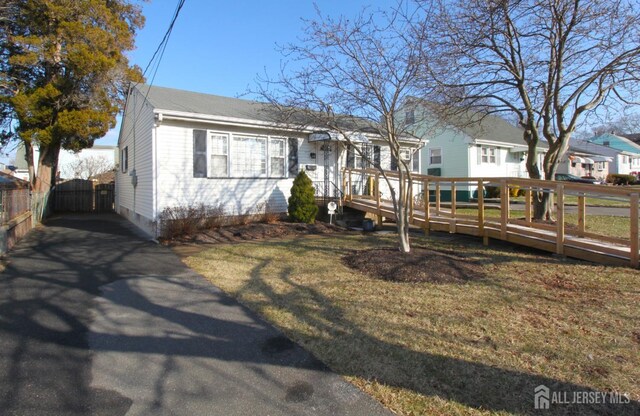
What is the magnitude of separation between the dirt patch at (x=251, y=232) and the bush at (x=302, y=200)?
342mm

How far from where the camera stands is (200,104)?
42.3 feet

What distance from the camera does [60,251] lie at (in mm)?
8812

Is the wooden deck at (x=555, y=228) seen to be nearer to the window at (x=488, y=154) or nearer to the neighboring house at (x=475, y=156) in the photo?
the neighboring house at (x=475, y=156)

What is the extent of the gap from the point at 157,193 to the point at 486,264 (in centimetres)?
838

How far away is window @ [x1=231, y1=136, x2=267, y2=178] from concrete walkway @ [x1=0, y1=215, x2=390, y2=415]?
243 inches

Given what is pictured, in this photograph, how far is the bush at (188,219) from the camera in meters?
10.5

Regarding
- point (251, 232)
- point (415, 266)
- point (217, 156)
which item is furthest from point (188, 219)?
point (415, 266)

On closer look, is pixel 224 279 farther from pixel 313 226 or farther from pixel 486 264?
pixel 313 226

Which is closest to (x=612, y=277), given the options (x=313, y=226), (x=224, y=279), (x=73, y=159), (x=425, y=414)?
(x=425, y=414)

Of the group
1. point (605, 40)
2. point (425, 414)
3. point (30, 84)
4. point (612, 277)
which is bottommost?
point (425, 414)

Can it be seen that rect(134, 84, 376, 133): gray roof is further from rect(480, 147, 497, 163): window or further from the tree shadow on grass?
rect(480, 147, 497, 163): window

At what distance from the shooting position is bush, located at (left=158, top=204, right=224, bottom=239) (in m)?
10.5

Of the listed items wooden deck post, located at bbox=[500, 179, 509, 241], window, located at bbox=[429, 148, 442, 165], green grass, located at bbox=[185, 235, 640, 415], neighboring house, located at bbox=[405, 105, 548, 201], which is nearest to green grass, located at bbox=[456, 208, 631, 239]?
wooden deck post, located at bbox=[500, 179, 509, 241]

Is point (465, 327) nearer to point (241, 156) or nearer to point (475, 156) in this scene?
point (241, 156)
